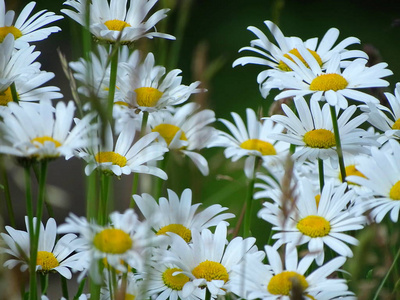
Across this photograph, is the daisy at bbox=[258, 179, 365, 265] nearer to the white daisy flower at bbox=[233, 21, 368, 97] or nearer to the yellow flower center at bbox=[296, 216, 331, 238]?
the yellow flower center at bbox=[296, 216, 331, 238]

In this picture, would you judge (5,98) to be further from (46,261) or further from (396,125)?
(396,125)

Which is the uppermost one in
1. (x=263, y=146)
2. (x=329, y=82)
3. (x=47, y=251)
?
(x=329, y=82)

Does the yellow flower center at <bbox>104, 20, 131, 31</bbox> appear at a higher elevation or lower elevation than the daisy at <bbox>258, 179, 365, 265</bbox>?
higher

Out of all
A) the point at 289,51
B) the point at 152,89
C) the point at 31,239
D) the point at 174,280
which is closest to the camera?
the point at 31,239

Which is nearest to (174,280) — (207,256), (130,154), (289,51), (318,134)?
(207,256)

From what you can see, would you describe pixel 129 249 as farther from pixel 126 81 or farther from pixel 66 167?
pixel 66 167

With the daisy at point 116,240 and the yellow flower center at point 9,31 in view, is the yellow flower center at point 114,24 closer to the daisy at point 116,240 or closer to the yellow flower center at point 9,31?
the yellow flower center at point 9,31

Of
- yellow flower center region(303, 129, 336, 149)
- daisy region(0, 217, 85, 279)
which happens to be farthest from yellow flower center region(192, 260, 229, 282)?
yellow flower center region(303, 129, 336, 149)
